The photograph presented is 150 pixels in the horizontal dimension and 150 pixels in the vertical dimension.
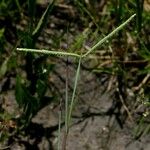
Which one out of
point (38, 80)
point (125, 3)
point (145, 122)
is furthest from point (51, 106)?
point (125, 3)

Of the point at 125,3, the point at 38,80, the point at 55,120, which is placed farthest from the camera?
the point at 125,3

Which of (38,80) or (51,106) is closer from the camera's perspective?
(38,80)

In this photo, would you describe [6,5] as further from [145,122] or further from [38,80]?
[145,122]

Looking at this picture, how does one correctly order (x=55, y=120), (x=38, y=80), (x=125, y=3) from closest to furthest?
(x=38, y=80) → (x=55, y=120) → (x=125, y=3)

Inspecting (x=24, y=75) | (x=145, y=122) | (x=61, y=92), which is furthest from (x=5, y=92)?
(x=145, y=122)

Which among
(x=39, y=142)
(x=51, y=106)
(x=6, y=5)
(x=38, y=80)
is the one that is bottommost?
(x=39, y=142)

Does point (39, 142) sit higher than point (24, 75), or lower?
lower
